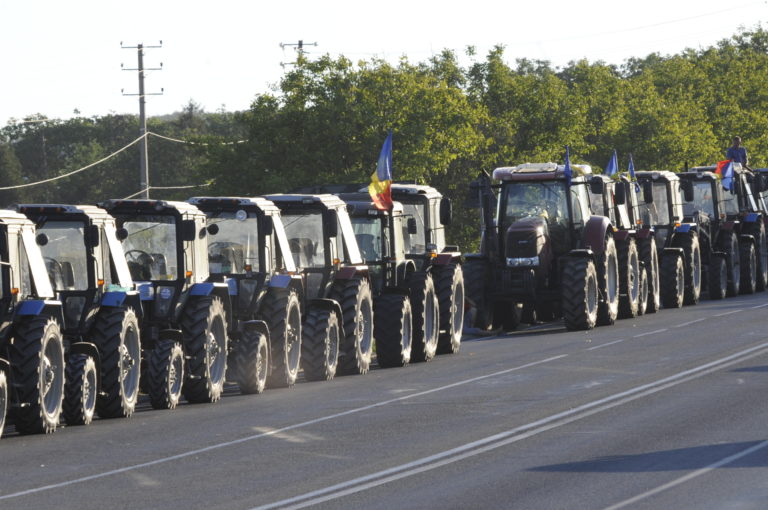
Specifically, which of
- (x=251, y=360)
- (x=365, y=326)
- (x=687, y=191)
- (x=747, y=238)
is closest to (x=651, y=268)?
(x=687, y=191)

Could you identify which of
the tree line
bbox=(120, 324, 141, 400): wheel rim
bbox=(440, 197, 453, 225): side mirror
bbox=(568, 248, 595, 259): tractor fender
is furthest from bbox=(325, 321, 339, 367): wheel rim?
the tree line

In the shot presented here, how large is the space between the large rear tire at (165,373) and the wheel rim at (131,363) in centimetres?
32

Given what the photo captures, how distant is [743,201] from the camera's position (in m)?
41.2

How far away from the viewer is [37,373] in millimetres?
15852

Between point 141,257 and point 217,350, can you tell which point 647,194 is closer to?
point 217,350

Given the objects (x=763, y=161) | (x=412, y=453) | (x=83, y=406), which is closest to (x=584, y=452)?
(x=412, y=453)

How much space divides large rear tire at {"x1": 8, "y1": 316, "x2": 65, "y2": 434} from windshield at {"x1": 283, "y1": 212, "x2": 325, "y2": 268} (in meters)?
7.26

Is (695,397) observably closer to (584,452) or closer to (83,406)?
(584,452)

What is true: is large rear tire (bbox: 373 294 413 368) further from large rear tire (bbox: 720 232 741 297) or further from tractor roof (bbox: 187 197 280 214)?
large rear tire (bbox: 720 232 741 297)

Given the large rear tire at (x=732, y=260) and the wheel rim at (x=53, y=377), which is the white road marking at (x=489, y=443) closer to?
the wheel rim at (x=53, y=377)

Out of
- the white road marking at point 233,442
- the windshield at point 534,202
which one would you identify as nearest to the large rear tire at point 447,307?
the windshield at point 534,202

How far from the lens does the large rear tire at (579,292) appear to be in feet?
97.1

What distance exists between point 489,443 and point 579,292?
601 inches

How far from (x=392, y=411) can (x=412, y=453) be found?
11.9 feet
